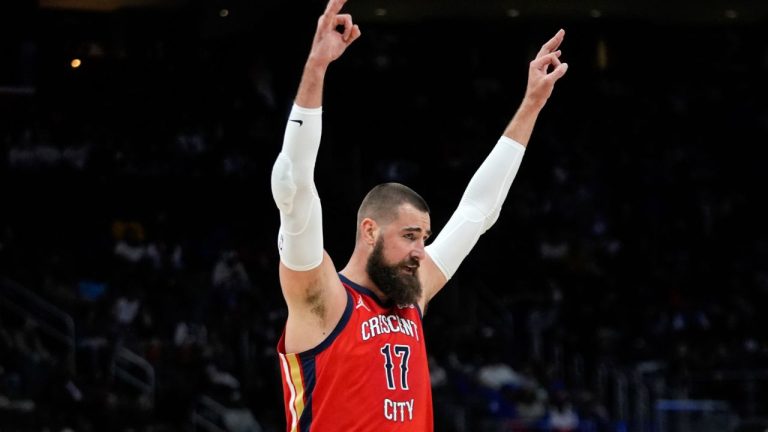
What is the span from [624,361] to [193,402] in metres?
7.34

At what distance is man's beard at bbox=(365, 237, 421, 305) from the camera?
217 inches

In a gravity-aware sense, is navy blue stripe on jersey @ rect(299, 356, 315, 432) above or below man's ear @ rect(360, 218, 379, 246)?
below

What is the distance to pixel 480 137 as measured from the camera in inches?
979

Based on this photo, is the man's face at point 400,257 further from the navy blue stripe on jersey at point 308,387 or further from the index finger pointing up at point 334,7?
the index finger pointing up at point 334,7

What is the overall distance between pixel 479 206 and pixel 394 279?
2.79 ft

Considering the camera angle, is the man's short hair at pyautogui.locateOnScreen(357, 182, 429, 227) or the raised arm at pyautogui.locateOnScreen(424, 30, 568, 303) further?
the raised arm at pyautogui.locateOnScreen(424, 30, 568, 303)

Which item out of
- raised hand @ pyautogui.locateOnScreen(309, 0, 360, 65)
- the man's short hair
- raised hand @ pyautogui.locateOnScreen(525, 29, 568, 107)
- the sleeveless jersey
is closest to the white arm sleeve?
raised hand @ pyautogui.locateOnScreen(525, 29, 568, 107)

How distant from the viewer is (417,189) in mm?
23000

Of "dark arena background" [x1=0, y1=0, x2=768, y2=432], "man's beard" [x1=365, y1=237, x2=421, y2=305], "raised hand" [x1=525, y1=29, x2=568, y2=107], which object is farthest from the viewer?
"dark arena background" [x1=0, y1=0, x2=768, y2=432]

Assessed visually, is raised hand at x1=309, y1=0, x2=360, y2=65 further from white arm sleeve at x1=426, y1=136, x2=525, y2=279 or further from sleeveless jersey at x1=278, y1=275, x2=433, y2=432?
white arm sleeve at x1=426, y1=136, x2=525, y2=279

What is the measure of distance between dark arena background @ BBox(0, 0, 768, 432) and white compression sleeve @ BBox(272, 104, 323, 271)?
32.2 feet

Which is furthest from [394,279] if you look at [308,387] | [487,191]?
[487,191]

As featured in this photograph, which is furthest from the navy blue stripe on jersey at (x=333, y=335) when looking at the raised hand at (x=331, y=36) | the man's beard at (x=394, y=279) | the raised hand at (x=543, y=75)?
the raised hand at (x=543, y=75)

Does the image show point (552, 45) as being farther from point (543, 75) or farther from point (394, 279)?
point (394, 279)
